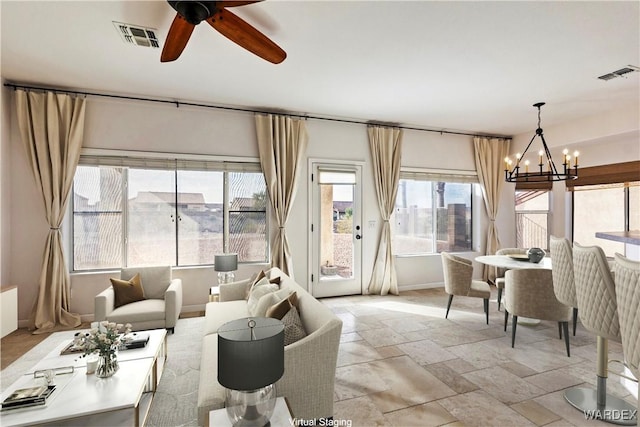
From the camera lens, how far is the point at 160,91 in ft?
13.2

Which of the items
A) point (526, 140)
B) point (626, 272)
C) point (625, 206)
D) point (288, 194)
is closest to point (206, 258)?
point (288, 194)

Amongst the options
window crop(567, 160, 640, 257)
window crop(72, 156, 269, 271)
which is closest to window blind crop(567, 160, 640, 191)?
window crop(567, 160, 640, 257)

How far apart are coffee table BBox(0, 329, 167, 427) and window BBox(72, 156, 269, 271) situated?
2155 millimetres

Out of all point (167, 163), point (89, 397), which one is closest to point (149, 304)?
point (89, 397)

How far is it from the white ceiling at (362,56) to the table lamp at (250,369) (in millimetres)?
2233

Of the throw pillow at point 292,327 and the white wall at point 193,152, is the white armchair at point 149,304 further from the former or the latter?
the throw pillow at point 292,327

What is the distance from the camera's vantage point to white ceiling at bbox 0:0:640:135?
242cm

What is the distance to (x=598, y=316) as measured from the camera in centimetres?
209

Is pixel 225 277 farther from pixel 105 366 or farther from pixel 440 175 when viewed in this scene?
pixel 440 175

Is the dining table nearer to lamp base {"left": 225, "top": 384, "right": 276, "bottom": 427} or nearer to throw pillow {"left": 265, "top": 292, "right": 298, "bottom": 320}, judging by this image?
throw pillow {"left": 265, "top": 292, "right": 298, "bottom": 320}

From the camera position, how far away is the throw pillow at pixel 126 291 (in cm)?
359

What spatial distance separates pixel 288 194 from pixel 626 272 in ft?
12.7

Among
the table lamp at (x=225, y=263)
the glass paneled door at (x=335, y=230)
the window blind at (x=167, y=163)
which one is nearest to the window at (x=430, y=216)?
the glass paneled door at (x=335, y=230)

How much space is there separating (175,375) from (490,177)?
20.2 feet
